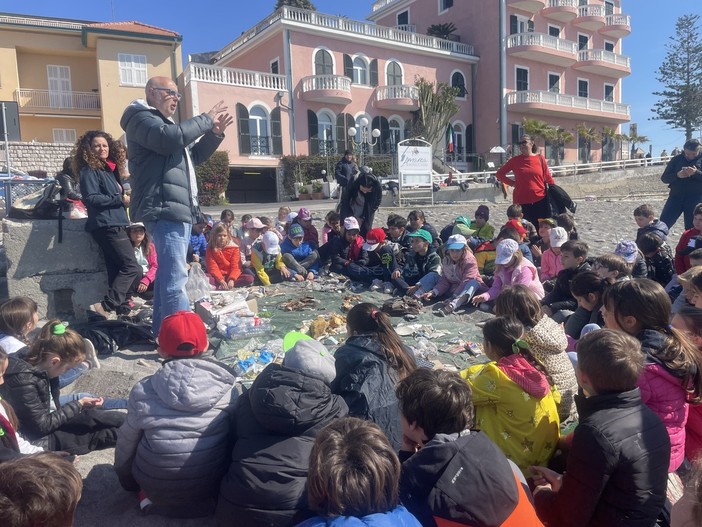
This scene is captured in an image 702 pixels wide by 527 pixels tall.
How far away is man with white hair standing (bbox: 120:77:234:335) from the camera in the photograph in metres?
4.12

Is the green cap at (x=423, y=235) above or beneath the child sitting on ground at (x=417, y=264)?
above

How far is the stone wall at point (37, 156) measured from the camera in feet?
73.3

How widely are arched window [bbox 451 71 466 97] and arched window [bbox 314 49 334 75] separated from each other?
27.9 feet

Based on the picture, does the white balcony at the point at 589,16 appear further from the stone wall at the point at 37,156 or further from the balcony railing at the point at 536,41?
the stone wall at the point at 37,156

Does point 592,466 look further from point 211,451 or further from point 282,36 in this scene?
point 282,36

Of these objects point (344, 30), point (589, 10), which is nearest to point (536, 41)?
point (589, 10)

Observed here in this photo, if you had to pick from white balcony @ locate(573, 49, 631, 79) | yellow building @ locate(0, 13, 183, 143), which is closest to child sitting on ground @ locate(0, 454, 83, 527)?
yellow building @ locate(0, 13, 183, 143)

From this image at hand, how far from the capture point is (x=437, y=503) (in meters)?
1.79

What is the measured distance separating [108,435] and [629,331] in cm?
305

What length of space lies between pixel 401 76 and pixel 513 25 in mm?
8294

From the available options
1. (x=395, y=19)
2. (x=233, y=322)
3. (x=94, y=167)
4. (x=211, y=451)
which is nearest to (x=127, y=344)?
(x=233, y=322)

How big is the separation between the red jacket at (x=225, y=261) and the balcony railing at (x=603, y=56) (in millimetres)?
35170

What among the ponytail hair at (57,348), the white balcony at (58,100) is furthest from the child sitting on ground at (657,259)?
the white balcony at (58,100)

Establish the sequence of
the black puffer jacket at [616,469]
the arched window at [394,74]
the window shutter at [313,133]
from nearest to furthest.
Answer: the black puffer jacket at [616,469] < the window shutter at [313,133] < the arched window at [394,74]
